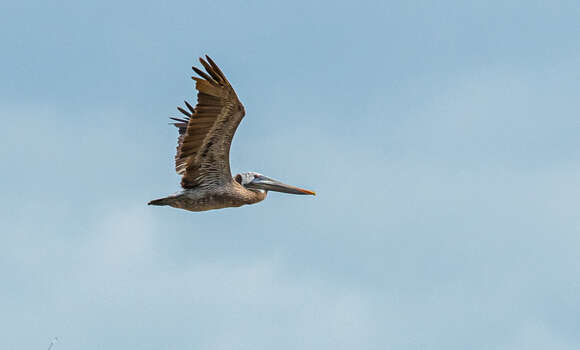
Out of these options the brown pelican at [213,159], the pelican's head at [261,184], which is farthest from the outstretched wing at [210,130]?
the pelican's head at [261,184]

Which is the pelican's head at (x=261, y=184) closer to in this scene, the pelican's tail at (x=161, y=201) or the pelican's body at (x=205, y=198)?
the pelican's body at (x=205, y=198)

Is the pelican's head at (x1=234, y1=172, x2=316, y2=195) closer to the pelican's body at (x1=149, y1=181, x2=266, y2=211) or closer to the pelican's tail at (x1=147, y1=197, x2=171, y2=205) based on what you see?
the pelican's body at (x1=149, y1=181, x2=266, y2=211)

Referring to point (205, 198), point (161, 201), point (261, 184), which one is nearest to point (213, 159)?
point (205, 198)

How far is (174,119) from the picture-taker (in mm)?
18156

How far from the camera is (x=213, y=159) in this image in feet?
50.1

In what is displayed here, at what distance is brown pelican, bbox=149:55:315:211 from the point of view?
45.8 feet

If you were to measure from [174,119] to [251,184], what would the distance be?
236 centimetres

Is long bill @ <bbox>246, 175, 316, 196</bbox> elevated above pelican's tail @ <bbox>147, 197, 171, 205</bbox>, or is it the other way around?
long bill @ <bbox>246, 175, 316, 196</bbox>

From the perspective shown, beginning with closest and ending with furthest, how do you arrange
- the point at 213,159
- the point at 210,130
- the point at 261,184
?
the point at 210,130, the point at 213,159, the point at 261,184

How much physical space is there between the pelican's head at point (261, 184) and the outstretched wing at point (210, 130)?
1127 millimetres

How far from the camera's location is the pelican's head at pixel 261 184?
661 inches

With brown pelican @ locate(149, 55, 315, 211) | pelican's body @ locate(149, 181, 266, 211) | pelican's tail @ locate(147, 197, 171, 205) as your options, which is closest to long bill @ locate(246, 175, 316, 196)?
brown pelican @ locate(149, 55, 315, 211)

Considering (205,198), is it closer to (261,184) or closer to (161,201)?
(161,201)

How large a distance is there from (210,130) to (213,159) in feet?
2.55
